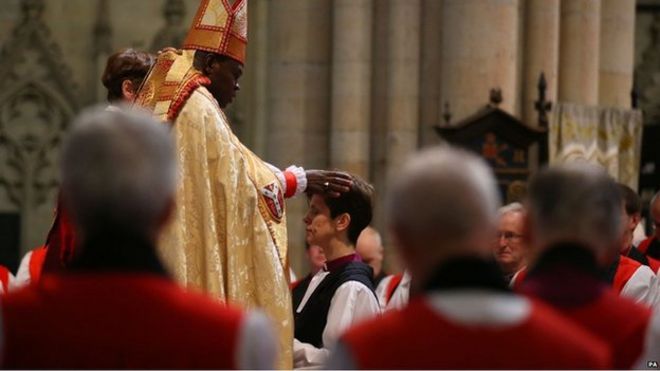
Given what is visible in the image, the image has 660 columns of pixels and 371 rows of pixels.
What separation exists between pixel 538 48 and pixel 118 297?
406 inches

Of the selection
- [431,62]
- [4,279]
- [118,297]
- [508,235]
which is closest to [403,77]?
[431,62]

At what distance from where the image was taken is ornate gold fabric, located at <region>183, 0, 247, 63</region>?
6.08m

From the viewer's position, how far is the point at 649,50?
48.9 feet

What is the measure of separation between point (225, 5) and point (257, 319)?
10.6 ft

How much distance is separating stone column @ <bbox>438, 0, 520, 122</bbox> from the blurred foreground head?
9627mm

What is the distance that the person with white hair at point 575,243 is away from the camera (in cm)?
340

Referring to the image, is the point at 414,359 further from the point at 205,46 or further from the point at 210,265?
the point at 205,46

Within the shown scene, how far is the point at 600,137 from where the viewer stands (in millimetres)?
12211

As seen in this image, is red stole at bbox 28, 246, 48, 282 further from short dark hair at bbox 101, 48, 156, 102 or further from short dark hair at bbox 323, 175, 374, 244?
short dark hair at bbox 323, 175, 374, 244

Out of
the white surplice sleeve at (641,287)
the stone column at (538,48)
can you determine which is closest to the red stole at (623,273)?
the white surplice sleeve at (641,287)

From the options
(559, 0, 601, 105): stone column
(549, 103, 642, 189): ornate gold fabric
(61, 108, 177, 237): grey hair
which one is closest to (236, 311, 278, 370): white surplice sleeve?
(61, 108, 177, 237): grey hair

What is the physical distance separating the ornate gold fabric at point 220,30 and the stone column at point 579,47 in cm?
734

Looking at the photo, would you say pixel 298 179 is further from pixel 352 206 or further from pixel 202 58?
pixel 202 58

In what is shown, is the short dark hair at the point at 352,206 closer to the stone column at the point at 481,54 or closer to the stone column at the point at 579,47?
the stone column at the point at 481,54
